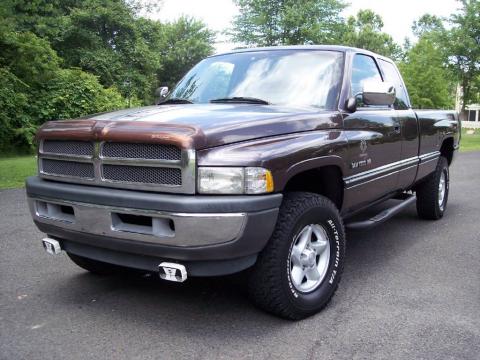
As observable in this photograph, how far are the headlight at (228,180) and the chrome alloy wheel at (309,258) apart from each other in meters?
0.61

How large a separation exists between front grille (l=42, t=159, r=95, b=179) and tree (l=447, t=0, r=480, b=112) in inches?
954

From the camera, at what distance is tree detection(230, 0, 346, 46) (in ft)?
129

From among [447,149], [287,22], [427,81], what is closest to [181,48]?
[287,22]

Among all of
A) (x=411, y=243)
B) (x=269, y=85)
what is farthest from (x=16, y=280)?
(x=411, y=243)

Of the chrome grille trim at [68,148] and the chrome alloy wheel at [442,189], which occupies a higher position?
the chrome grille trim at [68,148]

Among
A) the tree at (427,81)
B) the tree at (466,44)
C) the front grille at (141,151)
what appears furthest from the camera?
the tree at (427,81)

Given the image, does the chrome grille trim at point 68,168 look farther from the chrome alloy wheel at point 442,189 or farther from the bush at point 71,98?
the bush at point 71,98

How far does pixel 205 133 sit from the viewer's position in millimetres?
2969

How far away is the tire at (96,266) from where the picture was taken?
13.5 ft

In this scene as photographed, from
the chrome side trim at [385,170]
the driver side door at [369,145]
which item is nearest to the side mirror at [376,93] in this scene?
the driver side door at [369,145]

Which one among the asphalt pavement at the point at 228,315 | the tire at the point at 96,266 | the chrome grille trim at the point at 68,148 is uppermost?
the chrome grille trim at the point at 68,148

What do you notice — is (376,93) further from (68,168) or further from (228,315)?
(68,168)

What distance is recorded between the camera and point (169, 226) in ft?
9.71

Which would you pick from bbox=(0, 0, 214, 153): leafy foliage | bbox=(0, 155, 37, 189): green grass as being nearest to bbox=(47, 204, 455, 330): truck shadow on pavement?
bbox=(0, 155, 37, 189): green grass
